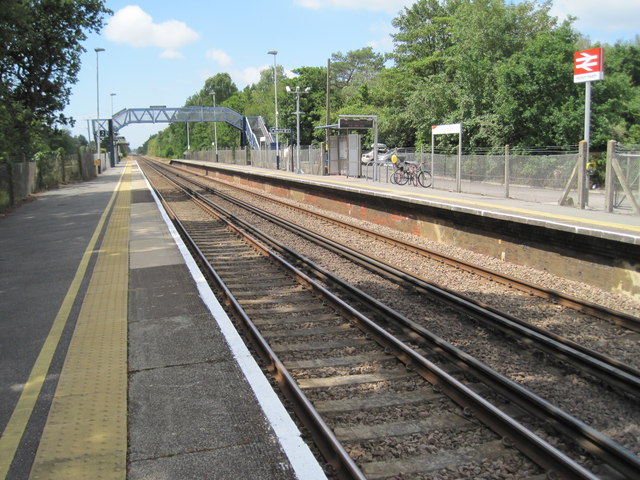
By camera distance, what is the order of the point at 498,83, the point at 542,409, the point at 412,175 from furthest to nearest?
the point at 498,83, the point at 412,175, the point at 542,409

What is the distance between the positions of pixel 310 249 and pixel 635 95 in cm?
3012

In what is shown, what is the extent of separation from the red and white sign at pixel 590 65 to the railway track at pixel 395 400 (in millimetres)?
9346

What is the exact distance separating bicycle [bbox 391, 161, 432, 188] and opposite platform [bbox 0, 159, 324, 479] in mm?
15770

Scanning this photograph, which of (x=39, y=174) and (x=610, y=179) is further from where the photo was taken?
(x=39, y=174)

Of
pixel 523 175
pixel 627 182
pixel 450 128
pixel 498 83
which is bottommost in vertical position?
pixel 627 182

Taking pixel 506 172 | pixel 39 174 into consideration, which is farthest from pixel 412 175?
pixel 39 174

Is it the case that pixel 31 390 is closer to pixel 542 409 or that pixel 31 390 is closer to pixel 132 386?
pixel 132 386

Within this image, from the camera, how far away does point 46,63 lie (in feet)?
107

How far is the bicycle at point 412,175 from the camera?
23641 millimetres

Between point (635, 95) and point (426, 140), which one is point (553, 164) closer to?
point (635, 95)

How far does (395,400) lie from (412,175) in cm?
1985

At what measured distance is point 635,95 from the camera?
33.7m

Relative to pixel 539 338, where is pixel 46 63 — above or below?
above

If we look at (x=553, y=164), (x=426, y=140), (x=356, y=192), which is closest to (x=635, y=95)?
(x=426, y=140)
